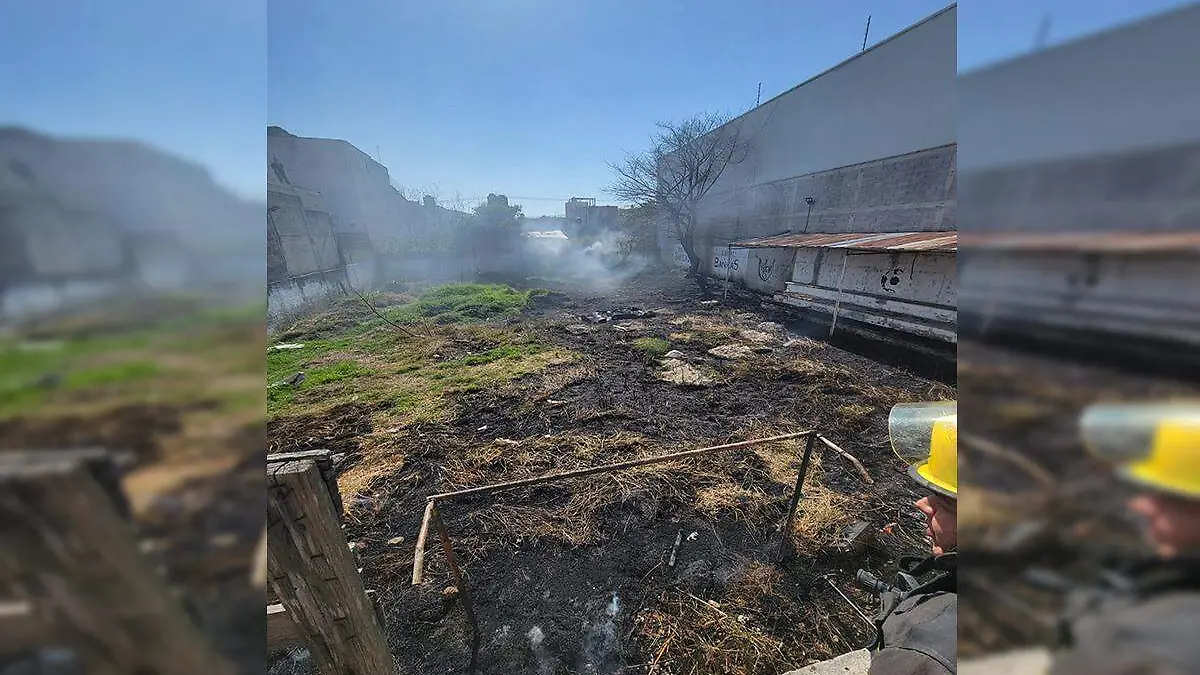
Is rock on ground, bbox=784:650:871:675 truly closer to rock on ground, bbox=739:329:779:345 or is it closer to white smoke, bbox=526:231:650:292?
rock on ground, bbox=739:329:779:345

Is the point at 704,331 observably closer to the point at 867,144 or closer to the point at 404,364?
the point at 404,364

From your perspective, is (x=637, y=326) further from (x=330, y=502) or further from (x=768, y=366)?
(x=330, y=502)

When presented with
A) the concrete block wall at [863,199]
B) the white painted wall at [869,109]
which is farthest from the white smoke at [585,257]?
the white painted wall at [869,109]

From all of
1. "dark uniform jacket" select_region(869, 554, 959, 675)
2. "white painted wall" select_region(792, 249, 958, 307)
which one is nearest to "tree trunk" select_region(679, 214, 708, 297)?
"white painted wall" select_region(792, 249, 958, 307)
